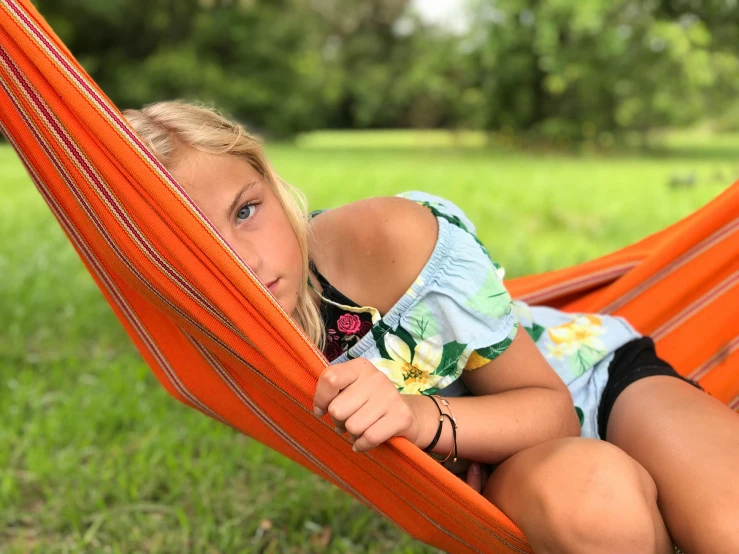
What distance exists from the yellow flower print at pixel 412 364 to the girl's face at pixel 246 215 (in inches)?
7.4

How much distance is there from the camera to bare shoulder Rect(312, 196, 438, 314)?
1349mm

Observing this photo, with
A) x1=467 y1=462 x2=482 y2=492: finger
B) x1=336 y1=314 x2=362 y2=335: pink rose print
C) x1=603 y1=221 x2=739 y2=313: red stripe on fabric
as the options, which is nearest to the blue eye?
x1=336 y1=314 x2=362 y2=335: pink rose print

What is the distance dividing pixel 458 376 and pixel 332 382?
1.20 feet

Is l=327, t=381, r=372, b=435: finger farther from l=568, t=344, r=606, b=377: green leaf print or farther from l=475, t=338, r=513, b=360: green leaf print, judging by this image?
l=568, t=344, r=606, b=377: green leaf print

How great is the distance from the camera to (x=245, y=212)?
4.21 ft

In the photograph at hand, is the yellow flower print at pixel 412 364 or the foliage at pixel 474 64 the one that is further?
the foliage at pixel 474 64

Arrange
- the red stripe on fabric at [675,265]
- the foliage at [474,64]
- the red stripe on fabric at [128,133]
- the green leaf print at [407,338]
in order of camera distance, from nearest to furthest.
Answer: the red stripe on fabric at [128,133] → the green leaf print at [407,338] → the red stripe on fabric at [675,265] → the foliage at [474,64]

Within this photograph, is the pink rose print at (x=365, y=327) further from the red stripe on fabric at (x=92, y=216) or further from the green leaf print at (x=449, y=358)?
the red stripe on fabric at (x=92, y=216)

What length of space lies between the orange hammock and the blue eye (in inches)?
5.7

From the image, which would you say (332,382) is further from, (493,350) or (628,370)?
(628,370)

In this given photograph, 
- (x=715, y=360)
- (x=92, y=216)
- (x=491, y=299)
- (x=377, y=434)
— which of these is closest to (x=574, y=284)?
(x=715, y=360)

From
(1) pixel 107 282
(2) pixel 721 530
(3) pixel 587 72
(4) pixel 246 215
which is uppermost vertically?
(4) pixel 246 215

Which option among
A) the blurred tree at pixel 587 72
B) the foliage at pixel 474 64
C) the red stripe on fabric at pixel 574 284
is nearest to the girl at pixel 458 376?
the red stripe on fabric at pixel 574 284

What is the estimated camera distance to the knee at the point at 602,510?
3.44 feet
